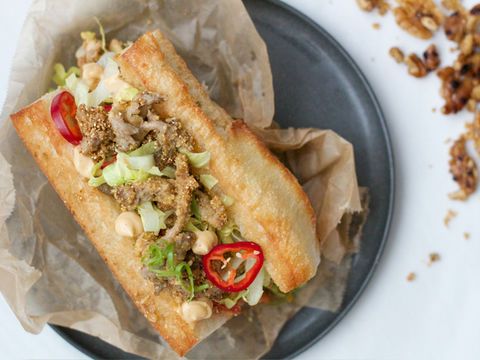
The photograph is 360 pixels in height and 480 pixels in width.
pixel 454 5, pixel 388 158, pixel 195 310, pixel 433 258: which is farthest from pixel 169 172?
pixel 454 5

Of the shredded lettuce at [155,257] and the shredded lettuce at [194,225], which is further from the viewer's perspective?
the shredded lettuce at [194,225]

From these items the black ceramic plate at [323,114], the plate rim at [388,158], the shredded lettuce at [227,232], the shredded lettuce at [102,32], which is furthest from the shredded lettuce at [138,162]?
the plate rim at [388,158]

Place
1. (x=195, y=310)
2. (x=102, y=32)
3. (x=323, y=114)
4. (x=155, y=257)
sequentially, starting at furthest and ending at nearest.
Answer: (x=323, y=114)
(x=102, y=32)
(x=195, y=310)
(x=155, y=257)

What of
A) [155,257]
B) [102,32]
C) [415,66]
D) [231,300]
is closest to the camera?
[155,257]

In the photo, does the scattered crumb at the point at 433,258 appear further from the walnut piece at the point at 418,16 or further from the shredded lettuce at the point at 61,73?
the shredded lettuce at the point at 61,73

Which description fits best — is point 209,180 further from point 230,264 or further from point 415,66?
point 415,66

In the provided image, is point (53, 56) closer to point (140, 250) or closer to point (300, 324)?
point (140, 250)
